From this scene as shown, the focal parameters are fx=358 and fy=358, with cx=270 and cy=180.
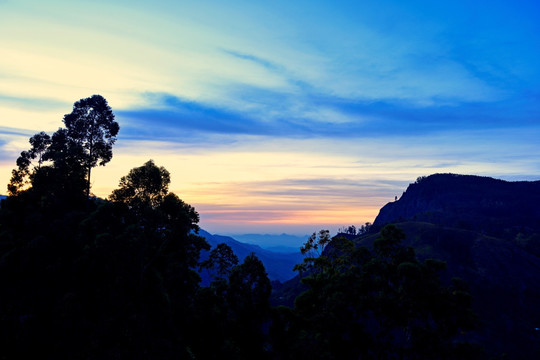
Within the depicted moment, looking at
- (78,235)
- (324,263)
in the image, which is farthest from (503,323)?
(78,235)

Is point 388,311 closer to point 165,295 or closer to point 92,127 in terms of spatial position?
point 165,295

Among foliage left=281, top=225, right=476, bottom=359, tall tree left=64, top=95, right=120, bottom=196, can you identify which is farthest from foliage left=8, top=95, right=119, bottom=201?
foliage left=281, top=225, right=476, bottom=359

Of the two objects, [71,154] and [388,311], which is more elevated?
[71,154]

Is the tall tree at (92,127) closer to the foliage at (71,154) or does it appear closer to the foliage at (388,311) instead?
the foliage at (71,154)

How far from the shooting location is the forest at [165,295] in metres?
35.1

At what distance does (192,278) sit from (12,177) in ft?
95.8

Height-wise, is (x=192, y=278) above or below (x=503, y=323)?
above

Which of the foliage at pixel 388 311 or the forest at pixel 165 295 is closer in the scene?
the forest at pixel 165 295

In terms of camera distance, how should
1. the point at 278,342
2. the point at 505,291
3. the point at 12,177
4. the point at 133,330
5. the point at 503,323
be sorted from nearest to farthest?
the point at 133,330, the point at 278,342, the point at 12,177, the point at 503,323, the point at 505,291

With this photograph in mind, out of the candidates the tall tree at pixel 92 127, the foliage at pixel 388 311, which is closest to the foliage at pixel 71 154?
the tall tree at pixel 92 127

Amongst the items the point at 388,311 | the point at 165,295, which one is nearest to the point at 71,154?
the point at 165,295

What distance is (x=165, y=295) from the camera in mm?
37906

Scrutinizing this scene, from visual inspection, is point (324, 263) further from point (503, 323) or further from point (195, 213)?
point (503, 323)

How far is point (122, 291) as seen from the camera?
1458 inches
